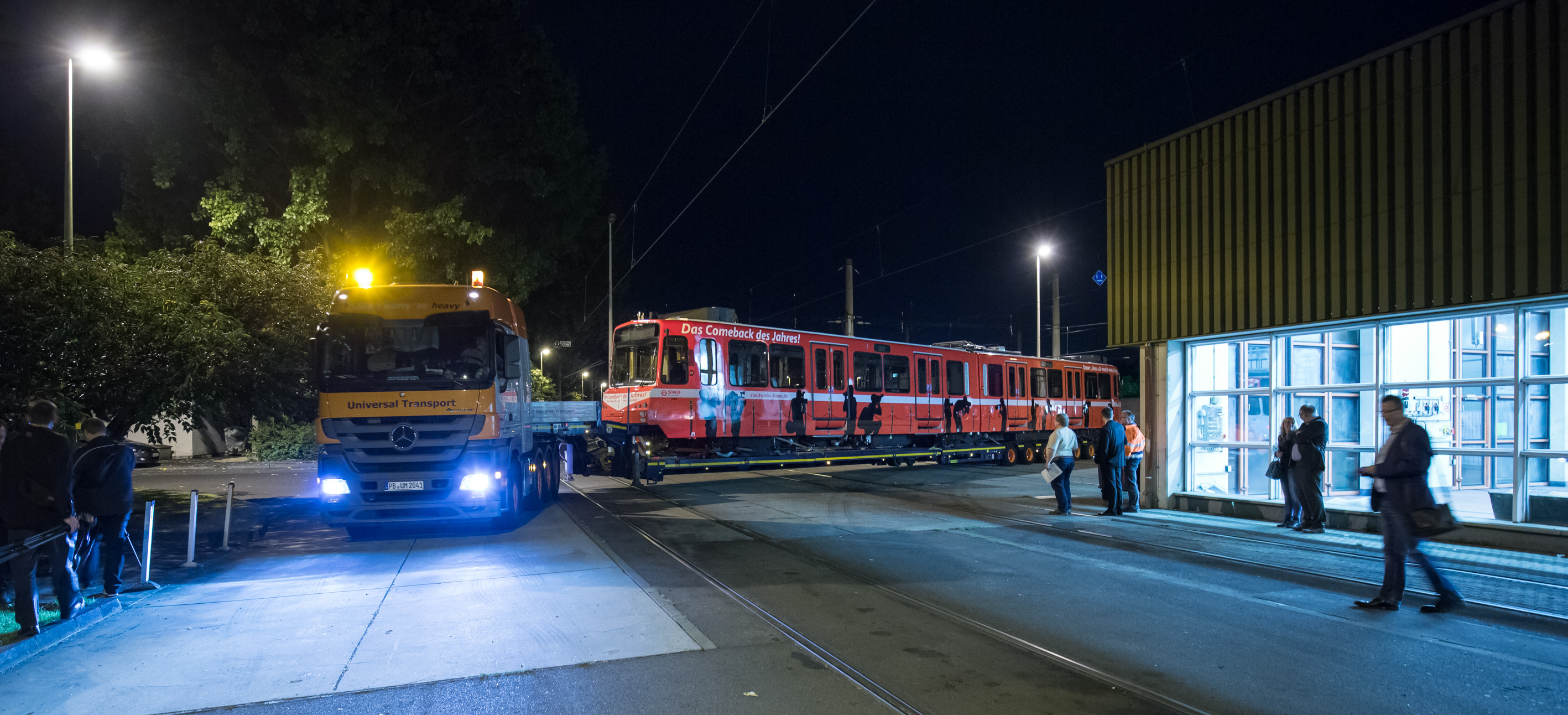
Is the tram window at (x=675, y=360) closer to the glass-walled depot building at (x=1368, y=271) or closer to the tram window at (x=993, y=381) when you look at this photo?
the glass-walled depot building at (x=1368, y=271)

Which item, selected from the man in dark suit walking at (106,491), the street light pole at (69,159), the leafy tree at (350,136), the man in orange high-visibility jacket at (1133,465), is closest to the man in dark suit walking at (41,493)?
the man in dark suit walking at (106,491)

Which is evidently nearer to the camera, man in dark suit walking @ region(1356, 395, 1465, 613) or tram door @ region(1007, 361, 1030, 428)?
man in dark suit walking @ region(1356, 395, 1465, 613)

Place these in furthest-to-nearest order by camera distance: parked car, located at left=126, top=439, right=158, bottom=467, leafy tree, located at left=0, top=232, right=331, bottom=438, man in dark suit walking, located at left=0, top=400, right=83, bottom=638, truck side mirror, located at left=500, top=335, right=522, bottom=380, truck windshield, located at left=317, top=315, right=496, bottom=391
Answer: parked car, located at left=126, top=439, right=158, bottom=467 → truck side mirror, located at left=500, top=335, right=522, bottom=380 → truck windshield, located at left=317, top=315, right=496, bottom=391 → leafy tree, located at left=0, top=232, right=331, bottom=438 → man in dark suit walking, located at left=0, top=400, right=83, bottom=638

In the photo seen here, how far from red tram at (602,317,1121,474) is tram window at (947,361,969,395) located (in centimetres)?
4

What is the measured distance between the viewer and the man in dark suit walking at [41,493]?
5938 mm

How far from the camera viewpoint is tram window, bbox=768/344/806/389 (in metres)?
18.4

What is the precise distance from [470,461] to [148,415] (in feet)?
15.1

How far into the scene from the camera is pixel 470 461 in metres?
10.2

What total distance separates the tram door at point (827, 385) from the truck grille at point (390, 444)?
10315mm

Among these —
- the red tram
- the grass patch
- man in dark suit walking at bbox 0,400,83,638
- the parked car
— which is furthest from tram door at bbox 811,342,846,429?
the parked car

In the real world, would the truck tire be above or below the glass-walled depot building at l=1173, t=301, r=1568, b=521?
below

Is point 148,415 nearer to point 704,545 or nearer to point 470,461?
point 470,461

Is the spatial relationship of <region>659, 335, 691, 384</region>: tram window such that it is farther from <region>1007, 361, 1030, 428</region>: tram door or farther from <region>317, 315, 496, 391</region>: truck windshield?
<region>1007, 361, 1030, 428</region>: tram door

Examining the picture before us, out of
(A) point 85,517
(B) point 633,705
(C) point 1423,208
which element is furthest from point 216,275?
(C) point 1423,208
